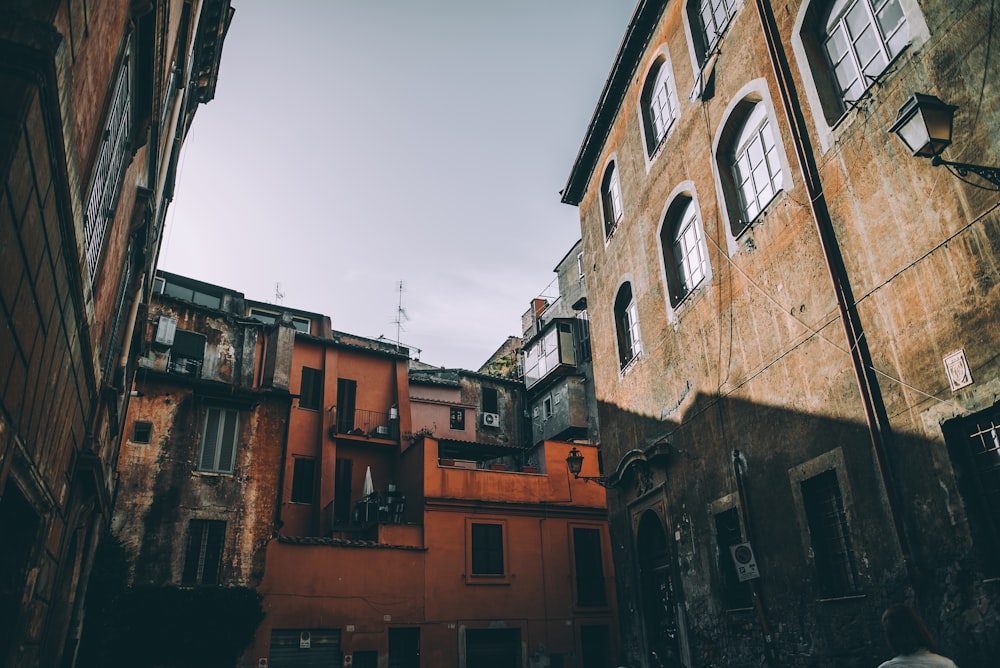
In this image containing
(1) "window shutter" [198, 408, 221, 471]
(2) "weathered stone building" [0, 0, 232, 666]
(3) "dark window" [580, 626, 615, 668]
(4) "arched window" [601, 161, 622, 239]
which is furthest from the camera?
(3) "dark window" [580, 626, 615, 668]

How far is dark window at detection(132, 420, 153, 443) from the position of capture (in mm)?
19000

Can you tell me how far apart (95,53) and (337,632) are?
16.8 m

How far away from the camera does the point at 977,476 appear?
20.4ft

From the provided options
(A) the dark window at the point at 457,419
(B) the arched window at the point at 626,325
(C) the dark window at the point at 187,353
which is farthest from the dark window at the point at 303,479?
(B) the arched window at the point at 626,325

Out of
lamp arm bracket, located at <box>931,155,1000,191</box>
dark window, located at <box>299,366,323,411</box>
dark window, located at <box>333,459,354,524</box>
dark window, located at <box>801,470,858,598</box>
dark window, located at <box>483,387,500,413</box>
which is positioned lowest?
dark window, located at <box>801,470,858,598</box>

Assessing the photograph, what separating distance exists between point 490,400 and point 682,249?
20.7 meters

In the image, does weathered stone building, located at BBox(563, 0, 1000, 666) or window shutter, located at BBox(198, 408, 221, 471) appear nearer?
weathered stone building, located at BBox(563, 0, 1000, 666)

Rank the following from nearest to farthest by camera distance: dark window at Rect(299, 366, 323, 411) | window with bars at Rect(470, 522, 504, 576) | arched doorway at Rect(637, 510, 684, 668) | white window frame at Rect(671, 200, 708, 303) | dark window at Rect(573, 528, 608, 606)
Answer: white window frame at Rect(671, 200, 708, 303)
arched doorway at Rect(637, 510, 684, 668)
window with bars at Rect(470, 522, 504, 576)
dark window at Rect(573, 528, 608, 606)
dark window at Rect(299, 366, 323, 411)

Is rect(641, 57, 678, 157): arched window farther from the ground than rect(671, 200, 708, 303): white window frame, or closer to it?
farther from the ground

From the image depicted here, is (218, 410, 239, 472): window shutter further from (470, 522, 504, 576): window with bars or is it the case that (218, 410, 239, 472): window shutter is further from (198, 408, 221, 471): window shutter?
(470, 522, 504, 576): window with bars

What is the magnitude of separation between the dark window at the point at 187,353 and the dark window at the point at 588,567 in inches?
561

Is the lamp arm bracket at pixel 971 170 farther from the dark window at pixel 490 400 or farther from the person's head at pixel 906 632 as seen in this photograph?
the dark window at pixel 490 400

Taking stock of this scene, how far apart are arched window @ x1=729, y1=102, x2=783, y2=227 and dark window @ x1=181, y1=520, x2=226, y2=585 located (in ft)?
55.2

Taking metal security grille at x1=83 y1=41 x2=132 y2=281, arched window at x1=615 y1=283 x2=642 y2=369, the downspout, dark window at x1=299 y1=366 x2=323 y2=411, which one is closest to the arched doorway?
arched window at x1=615 y1=283 x2=642 y2=369
